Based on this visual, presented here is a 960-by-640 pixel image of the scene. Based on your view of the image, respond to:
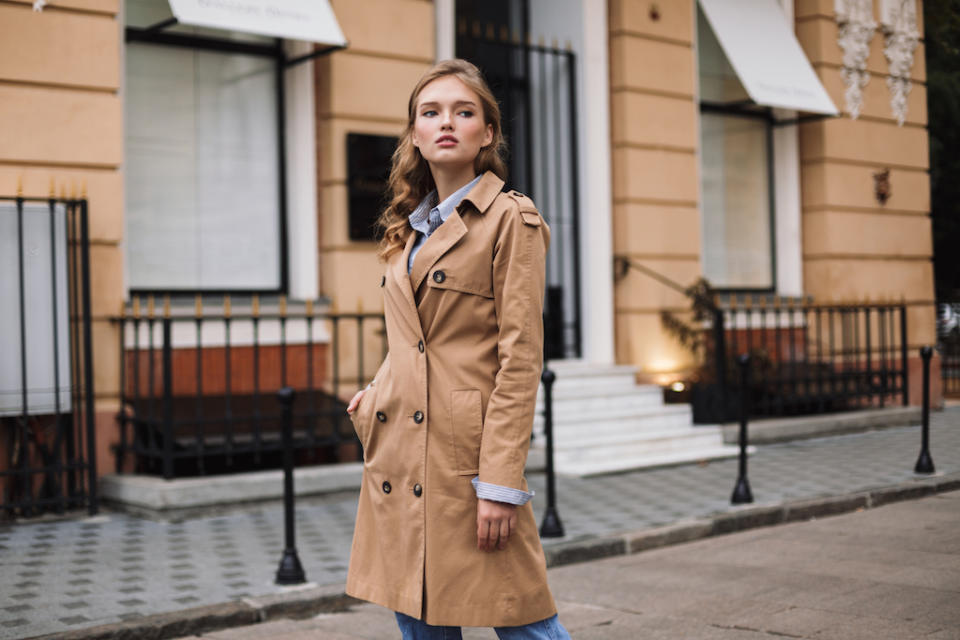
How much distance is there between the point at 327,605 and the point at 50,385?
3293 millimetres

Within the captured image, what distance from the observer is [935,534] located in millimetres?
6977

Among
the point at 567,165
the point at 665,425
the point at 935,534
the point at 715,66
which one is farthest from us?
the point at 715,66

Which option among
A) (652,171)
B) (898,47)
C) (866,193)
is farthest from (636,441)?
(898,47)

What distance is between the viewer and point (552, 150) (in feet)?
40.0

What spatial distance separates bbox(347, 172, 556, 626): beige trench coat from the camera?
265 cm

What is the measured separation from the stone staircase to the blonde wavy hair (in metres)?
6.86

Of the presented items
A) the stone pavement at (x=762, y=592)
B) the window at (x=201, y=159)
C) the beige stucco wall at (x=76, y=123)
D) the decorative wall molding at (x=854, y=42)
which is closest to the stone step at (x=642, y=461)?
the stone pavement at (x=762, y=592)

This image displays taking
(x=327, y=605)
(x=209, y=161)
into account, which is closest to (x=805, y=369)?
(x=209, y=161)

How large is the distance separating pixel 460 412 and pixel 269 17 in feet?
22.8

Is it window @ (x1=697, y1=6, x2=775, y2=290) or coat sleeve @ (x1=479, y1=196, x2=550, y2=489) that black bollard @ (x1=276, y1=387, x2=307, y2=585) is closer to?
coat sleeve @ (x1=479, y1=196, x2=550, y2=489)

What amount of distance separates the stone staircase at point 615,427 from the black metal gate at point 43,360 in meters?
3.93

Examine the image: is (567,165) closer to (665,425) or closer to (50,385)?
Result: (665,425)

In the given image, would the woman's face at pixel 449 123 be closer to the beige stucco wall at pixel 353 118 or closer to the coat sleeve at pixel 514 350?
the coat sleeve at pixel 514 350

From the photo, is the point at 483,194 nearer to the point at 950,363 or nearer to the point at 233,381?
the point at 233,381
